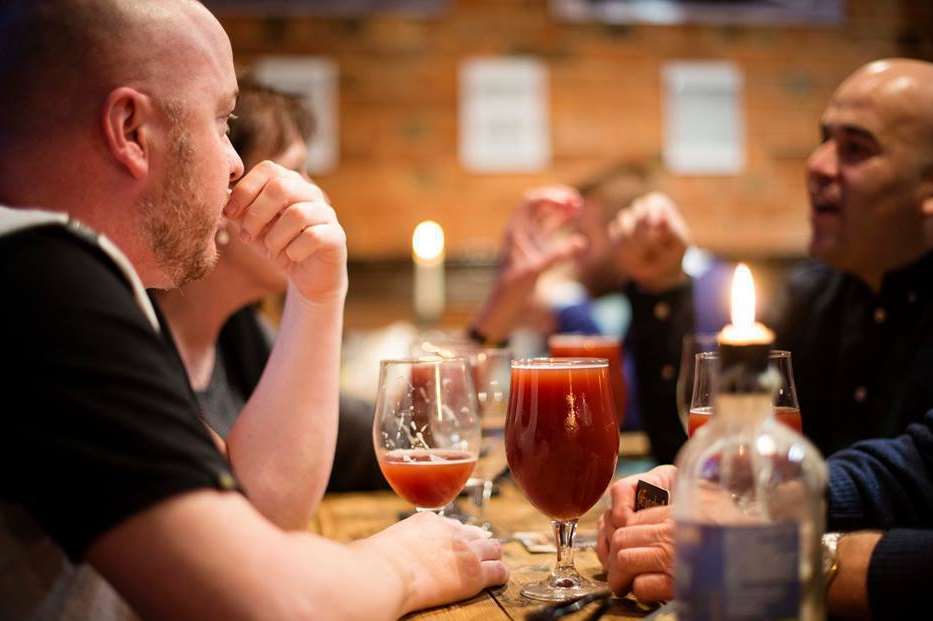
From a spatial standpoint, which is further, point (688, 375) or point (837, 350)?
point (837, 350)

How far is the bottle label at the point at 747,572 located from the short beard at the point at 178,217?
747 mm

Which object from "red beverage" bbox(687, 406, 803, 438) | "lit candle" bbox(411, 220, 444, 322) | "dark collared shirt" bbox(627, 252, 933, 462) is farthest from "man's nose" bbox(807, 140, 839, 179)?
"lit candle" bbox(411, 220, 444, 322)

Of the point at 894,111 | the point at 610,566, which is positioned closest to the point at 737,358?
the point at 610,566

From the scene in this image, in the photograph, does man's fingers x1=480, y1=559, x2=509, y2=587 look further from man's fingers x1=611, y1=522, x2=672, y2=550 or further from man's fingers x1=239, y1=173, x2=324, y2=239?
man's fingers x1=239, y1=173, x2=324, y2=239

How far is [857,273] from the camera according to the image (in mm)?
2094

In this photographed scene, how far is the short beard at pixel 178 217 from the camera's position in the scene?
1127 mm

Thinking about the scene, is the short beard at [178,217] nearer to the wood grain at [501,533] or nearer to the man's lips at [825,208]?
the wood grain at [501,533]

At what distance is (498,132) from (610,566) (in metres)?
4.13

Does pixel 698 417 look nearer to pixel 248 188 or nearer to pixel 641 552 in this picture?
Answer: pixel 641 552

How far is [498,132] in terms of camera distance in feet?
16.4

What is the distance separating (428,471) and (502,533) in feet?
0.87

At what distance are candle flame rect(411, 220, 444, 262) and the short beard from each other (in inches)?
127

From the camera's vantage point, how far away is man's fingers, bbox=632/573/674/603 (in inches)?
39.6

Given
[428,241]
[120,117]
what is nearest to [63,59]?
[120,117]
